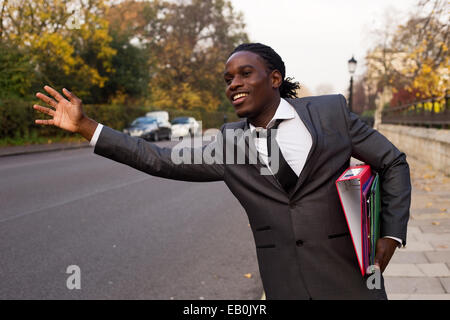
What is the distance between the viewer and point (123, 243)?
20.9ft

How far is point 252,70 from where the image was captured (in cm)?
199

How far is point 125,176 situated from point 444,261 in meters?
9.76

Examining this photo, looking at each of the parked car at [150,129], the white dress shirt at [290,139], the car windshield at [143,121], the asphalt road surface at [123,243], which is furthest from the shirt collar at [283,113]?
the car windshield at [143,121]

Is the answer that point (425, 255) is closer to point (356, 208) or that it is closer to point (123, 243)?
point (123, 243)

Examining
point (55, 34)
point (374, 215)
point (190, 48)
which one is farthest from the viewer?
point (190, 48)

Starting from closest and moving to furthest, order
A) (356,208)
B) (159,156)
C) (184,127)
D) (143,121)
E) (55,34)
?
(356,208) → (159,156) → (55,34) → (143,121) → (184,127)

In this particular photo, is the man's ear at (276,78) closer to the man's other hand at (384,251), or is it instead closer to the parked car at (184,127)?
the man's other hand at (384,251)

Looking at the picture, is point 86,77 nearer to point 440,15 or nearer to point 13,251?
point 440,15

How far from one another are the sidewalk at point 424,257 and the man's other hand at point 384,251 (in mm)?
2394

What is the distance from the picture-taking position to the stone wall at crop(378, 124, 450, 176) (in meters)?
12.2

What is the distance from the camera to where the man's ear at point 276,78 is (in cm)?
208

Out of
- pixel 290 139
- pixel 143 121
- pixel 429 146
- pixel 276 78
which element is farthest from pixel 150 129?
pixel 290 139

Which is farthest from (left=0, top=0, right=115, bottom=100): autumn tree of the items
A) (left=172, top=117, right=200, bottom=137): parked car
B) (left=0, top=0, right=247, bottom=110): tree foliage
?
(left=172, top=117, right=200, bottom=137): parked car

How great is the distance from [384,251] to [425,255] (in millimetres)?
3856
